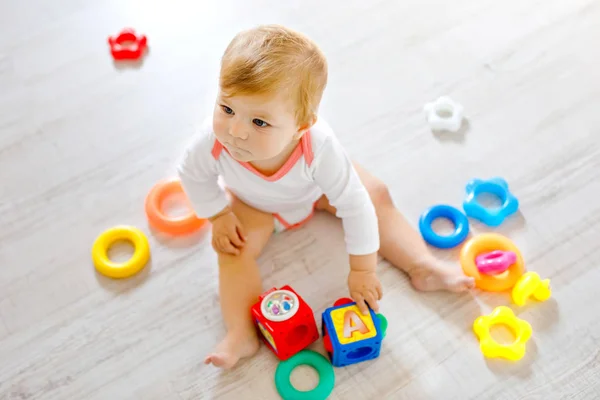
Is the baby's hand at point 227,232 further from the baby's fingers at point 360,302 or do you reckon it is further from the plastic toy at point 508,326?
the plastic toy at point 508,326

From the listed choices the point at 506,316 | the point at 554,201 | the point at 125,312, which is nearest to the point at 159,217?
the point at 125,312

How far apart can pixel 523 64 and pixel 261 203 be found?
28.5 inches

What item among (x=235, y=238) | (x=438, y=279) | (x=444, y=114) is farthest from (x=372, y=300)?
(x=444, y=114)

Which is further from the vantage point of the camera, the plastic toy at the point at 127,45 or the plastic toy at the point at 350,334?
the plastic toy at the point at 127,45

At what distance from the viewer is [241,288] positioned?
1061 mm

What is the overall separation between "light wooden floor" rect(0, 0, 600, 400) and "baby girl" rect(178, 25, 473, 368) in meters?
0.05

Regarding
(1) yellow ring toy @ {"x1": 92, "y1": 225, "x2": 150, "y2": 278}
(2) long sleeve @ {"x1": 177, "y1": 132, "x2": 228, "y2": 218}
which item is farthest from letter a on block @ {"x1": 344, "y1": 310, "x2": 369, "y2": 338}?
(1) yellow ring toy @ {"x1": 92, "y1": 225, "x2": 150, "y2": 278}

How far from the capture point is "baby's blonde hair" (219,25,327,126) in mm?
788

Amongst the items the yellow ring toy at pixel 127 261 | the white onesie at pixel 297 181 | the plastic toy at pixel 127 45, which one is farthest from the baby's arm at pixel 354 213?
the plastic toy at pixel 127 45

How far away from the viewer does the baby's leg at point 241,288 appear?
1001mm

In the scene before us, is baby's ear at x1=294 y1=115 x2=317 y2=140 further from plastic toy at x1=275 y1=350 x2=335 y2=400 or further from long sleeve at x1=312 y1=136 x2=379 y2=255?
plastic toy at x1=275 y1=350 x2=335 y2=400

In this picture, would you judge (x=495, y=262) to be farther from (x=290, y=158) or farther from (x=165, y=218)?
(x=165, y=218)

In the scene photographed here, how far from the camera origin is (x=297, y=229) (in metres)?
1.18

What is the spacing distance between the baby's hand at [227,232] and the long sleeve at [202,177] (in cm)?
1
